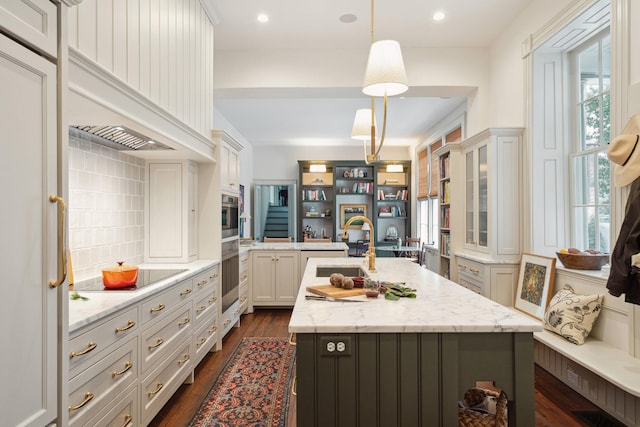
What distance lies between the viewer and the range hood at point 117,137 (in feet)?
7.96

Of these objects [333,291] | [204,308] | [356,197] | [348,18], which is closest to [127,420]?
[333,291]

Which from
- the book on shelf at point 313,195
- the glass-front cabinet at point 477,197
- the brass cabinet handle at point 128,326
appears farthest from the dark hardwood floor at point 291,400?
the book on shelf at point 313,195

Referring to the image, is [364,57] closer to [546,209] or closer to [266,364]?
[546,209]

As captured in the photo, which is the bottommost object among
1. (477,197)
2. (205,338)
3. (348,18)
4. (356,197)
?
(205,338)

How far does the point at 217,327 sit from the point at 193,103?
208cm

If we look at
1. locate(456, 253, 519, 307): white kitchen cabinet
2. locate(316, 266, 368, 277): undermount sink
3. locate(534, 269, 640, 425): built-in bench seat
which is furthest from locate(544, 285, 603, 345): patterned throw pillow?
locate(316, 266, 368, 277): undermount sink

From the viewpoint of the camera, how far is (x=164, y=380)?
2.48m

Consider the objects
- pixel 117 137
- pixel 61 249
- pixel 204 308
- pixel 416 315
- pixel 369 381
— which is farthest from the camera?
pixel 204 308

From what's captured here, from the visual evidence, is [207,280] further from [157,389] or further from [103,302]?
[103,302]

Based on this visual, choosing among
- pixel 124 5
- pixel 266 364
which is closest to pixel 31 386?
pixel 124 5

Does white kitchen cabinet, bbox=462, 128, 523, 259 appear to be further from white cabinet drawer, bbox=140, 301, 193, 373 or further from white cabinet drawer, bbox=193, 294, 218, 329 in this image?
white cabinet drawer, bbox=140, 301, 193, 373

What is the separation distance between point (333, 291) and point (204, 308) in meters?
1.66

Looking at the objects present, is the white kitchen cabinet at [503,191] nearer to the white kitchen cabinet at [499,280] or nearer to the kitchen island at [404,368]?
the white kitchen cabinet at [499,280]

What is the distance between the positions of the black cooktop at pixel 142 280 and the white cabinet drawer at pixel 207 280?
214mm
